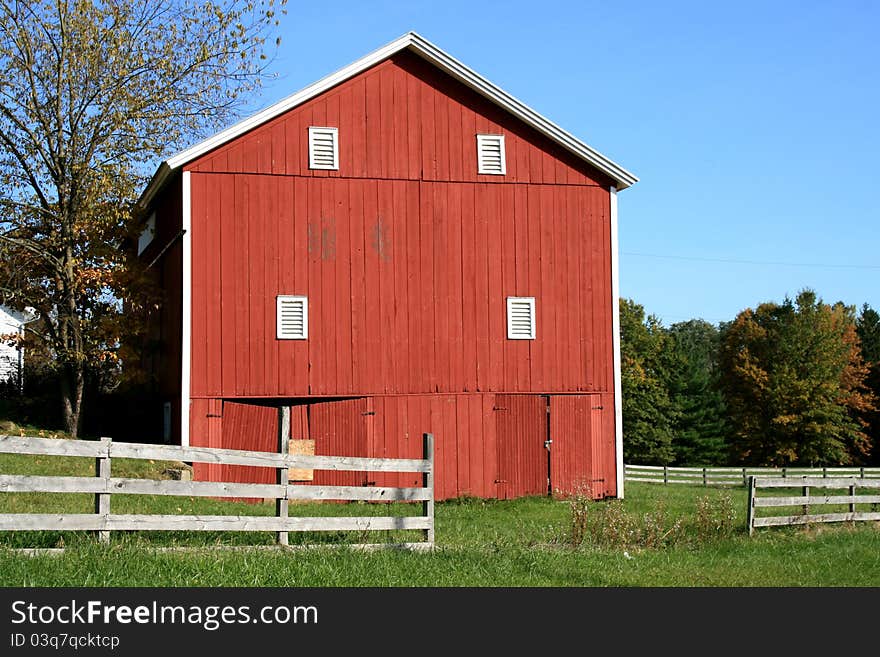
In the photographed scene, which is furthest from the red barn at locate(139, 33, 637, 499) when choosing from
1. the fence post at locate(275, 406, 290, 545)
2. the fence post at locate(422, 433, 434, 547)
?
the fence post at locate(275, 406, 290, 545)

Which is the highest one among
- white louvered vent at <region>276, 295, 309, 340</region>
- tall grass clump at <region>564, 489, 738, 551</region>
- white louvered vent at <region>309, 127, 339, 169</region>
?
white louvered vent at <region>309, 127, 339, 169</region>

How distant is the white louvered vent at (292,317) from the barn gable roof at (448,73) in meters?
3.38

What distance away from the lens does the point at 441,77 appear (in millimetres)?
22594

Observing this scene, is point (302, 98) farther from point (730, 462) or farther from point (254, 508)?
point (730, 462)

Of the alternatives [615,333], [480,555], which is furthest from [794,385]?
[480,555]

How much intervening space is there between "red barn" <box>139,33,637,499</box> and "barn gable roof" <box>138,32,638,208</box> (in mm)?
48

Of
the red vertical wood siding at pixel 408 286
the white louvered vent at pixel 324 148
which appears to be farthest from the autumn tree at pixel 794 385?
the white louvered vent at pixel 324 148

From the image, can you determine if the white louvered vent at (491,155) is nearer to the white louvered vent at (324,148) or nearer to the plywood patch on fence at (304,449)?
the white louvered vent at (324,148)

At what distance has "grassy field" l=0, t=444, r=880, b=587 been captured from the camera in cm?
878

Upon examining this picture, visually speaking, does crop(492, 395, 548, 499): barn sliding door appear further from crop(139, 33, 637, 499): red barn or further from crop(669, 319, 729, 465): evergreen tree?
crop(669, 319, 729, 465): evergreen tree

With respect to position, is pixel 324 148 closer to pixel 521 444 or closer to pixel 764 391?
pixel 521 444

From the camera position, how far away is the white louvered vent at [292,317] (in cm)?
2130
